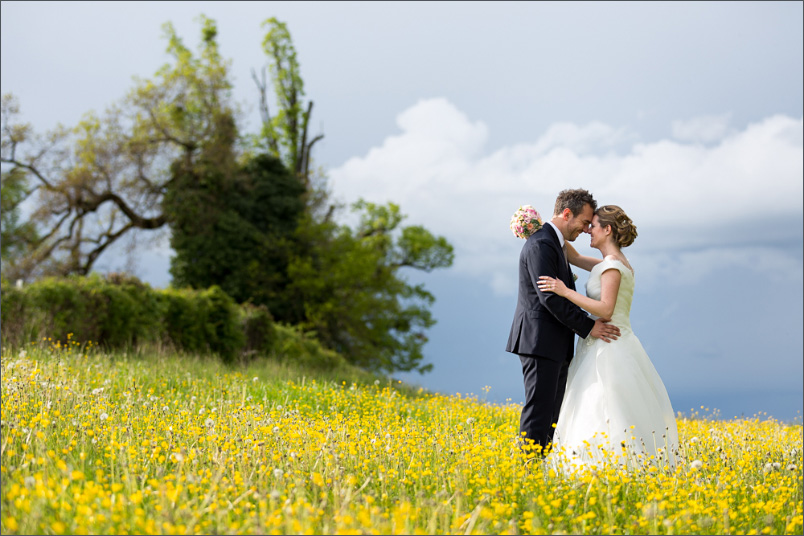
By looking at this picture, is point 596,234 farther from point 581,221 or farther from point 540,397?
point 540,397

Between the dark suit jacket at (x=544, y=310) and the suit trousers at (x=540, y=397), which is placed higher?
the dark suit jacket at (x=544, y=310)

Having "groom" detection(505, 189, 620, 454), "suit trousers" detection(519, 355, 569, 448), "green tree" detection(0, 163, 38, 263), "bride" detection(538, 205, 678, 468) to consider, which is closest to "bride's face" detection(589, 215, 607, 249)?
"bride" detection(538, 205, 678, 468)

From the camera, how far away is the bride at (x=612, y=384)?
6078 millimetres

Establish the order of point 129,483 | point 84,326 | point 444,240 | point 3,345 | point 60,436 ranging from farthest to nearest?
point 444,240 < point 84,326 < point 3,345 < point 60,436 < point 129,483

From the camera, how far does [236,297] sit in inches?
984

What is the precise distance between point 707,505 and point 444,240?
27.4 metres

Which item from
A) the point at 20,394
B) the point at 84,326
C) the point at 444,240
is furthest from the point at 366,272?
the point at 20,394

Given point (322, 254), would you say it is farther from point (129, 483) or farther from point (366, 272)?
point (129, 483)

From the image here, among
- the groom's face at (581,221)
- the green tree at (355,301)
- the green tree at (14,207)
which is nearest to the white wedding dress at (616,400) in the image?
the groom's face at (581,221)

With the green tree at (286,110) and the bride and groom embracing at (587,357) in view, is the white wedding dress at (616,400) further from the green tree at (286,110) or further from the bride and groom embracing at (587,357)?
the green tree at (286,110)

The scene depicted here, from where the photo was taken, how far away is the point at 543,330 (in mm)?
6297

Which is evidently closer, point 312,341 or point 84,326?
point 84,326

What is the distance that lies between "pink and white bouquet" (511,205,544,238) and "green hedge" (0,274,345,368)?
30.6 ft

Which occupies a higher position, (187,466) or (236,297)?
(236,297)
